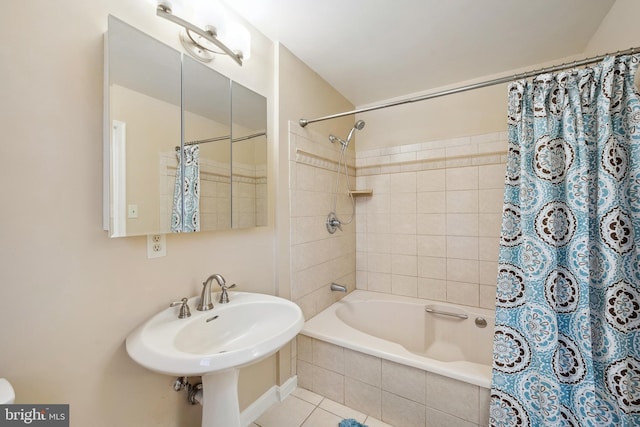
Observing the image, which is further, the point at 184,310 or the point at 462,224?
the point at 462,224

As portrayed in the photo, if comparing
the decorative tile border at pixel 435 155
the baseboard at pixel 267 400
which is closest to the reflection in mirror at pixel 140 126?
the baseboard at pixel 267 400

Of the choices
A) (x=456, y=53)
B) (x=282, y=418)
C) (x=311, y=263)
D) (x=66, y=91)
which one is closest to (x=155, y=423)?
(x=282, y=418)

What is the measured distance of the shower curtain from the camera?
43.3 inches

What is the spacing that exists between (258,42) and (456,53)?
1.34 metres

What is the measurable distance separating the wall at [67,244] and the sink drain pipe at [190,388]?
64 mm

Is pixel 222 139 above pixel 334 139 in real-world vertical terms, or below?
below

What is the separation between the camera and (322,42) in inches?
65.5

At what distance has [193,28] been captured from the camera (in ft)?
3.55

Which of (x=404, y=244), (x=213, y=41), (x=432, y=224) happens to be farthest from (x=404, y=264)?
(x=213, y=41)

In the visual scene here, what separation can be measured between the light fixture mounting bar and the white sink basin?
1186 mm

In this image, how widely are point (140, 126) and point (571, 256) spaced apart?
1.86m

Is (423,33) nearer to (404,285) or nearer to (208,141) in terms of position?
(208,141)

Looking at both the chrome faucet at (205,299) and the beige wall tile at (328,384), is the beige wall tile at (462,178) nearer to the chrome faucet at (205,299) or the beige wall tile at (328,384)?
the beige wall tile at (328,384)

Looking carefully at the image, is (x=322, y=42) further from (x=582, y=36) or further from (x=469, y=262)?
(x=469, y=262)
